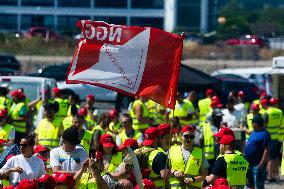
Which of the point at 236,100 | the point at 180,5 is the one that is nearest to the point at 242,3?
the point at 180,5

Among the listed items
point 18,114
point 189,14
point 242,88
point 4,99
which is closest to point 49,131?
point 18,114

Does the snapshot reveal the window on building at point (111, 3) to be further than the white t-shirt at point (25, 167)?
Yes

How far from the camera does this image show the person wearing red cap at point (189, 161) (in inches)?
579

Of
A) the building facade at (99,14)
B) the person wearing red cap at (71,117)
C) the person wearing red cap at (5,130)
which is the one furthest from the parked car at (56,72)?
the building facade at (99,14)

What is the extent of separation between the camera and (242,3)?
14638cm

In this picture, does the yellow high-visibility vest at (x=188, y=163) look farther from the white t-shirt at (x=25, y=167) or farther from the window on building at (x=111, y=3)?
the window on building at (x=111, y=3)

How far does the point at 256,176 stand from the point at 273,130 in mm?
2717

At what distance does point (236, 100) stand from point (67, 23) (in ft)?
208

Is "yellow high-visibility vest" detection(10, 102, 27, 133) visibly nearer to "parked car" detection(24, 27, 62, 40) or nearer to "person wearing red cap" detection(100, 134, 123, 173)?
"person wearing red cap" detection(100, 134, 123, 173)

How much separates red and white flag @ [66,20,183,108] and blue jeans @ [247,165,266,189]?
6.23 metres

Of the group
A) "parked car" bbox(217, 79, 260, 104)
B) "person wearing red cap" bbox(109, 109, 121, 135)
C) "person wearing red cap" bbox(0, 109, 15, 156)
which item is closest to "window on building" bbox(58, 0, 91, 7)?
"parked car" bbox(217, 79, 260, 104)

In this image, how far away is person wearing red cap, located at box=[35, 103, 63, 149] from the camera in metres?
18.5

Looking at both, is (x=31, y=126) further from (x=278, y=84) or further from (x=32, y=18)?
(x=32, y=18)

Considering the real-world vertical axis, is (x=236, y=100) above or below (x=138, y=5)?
below
